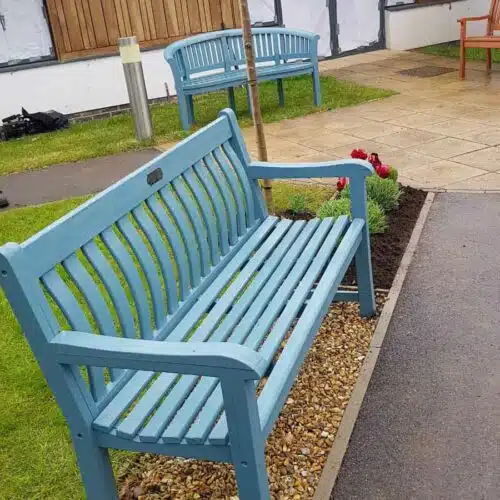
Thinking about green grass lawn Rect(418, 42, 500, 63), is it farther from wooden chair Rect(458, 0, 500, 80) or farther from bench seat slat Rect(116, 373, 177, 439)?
bench seat slat Rect(116, 373, 177, 439)

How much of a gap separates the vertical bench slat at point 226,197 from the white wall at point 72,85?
699 centimetres

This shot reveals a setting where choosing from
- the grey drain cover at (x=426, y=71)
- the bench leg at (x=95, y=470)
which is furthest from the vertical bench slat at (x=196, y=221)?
the grey drain cover at (x=426, y=71)

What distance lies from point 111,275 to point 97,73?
26.8 ft

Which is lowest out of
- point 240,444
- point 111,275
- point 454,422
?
point 454,422

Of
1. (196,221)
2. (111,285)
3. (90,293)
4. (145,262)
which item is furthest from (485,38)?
(90,293)

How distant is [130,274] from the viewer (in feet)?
8.31

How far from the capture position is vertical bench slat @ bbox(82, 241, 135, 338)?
2.40 meters

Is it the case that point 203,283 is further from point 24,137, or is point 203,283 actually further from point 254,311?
point 24,137

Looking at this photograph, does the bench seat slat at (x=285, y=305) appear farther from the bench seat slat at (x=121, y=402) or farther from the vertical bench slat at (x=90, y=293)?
the vertical bench slat at (x=90, y=293)

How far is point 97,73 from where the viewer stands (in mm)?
10039

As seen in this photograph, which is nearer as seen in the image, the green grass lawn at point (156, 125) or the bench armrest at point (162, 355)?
the bench armrest at point (162, 355)

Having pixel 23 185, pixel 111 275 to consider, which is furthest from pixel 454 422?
pixel 23 185

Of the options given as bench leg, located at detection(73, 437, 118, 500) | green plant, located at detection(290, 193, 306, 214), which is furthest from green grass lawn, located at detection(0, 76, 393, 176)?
bench leg, located at detection(73, 437, 118, 500)

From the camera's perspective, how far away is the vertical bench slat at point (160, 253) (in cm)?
275
